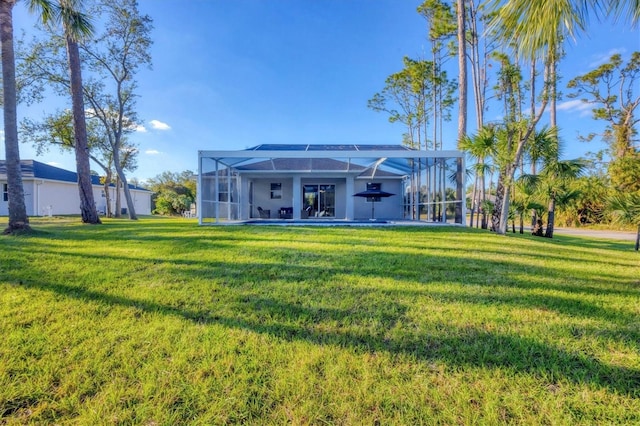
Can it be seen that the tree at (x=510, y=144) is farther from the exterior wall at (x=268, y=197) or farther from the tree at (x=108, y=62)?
the tree at (x=108, y=62)

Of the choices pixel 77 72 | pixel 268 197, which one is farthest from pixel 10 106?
pixel 268 197

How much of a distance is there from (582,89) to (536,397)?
33.1 m

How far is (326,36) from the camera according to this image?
52.7ft

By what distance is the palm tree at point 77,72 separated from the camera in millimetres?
7862

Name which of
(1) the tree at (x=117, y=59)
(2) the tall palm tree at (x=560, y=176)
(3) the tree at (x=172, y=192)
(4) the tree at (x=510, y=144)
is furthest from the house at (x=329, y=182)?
(3) the tree at (x=172, y=192)

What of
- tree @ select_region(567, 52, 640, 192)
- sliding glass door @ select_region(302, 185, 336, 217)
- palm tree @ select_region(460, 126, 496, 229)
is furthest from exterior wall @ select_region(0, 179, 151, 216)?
tree @ select_region(567, 52, 640, 192)

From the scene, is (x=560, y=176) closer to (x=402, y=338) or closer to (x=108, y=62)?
(x=402, y=338)

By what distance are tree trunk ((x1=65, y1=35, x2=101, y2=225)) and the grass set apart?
7758 mm

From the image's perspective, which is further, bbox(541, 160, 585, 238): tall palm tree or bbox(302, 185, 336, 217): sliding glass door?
bbox(302, 185, 336, 217): sliding glass door

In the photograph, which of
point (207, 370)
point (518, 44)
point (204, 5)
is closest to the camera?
point (207, 370)

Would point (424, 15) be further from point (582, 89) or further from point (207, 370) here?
point (207, 370)

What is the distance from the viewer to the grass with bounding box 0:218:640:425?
6.27 feet

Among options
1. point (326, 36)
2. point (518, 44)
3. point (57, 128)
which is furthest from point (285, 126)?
point (518, 44)

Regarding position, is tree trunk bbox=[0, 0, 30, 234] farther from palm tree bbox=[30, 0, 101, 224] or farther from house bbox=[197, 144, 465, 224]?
house bbox=[197, 144, 465, 224]
